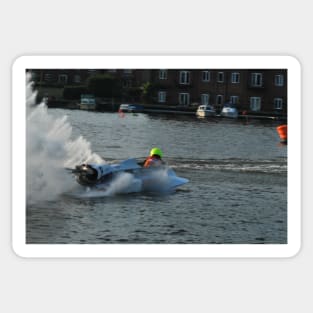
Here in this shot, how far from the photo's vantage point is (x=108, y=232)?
348 inches

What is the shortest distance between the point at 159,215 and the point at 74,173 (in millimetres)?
1000

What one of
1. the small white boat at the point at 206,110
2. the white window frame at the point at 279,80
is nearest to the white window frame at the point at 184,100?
the small white boat at the point at 206,110

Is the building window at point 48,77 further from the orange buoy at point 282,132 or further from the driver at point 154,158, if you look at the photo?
the orange buoy at point 282,132

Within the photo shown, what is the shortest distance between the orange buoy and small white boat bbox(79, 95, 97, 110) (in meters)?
1.77

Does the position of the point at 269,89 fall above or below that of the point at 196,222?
above

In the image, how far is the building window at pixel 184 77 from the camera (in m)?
8.75

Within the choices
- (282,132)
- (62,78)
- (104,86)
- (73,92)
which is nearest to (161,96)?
(104,86)

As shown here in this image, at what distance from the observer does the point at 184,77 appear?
8844 millimetres

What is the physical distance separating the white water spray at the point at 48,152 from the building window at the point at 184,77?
115cm

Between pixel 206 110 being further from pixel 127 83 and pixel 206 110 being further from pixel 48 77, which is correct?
pixel 48 77

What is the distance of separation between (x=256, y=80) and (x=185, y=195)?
148 cm
